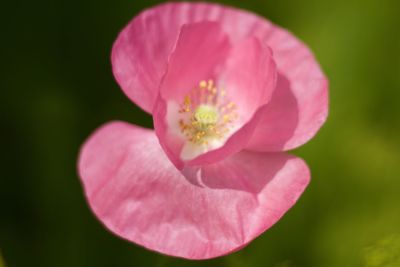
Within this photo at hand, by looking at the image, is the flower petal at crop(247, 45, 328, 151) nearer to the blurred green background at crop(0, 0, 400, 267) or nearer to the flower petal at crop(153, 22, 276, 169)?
the flower petal at crop(153, 22, 276, 169)

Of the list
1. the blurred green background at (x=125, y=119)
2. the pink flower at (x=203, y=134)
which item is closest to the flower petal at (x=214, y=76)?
the pink flower at (x=203, y=134)

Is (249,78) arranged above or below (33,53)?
above

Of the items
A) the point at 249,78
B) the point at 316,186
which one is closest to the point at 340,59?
the point at 316,186

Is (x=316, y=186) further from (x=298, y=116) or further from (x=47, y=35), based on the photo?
(x=47, y=35)

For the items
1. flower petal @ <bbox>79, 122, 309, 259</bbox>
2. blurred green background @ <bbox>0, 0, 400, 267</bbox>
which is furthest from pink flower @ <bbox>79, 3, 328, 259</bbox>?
blurred green background @ <bbox>0, 0, 400, 267</bbox>

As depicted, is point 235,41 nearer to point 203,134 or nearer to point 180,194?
point 203,134

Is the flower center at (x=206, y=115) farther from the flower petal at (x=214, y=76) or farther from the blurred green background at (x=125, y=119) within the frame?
the blurred green background at (x=125, y=119)

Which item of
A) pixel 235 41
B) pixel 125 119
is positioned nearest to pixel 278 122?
pixel 235 41
